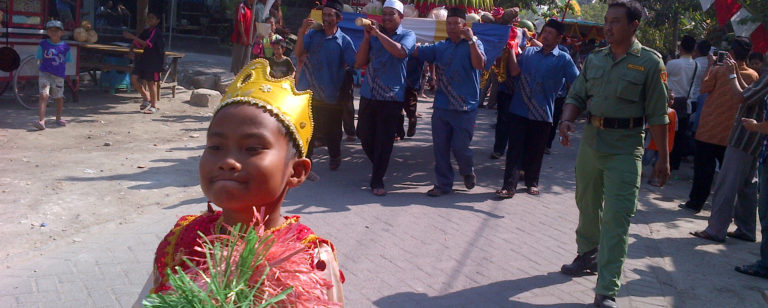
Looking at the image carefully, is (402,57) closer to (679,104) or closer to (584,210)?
(584,210)

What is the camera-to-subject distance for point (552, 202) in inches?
306

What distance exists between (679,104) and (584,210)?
225 inches

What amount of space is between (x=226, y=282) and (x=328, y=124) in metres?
6.41

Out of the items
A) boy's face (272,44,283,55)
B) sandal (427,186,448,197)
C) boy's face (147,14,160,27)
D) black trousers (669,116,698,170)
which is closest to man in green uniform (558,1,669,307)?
sandal (427,186,448,197)

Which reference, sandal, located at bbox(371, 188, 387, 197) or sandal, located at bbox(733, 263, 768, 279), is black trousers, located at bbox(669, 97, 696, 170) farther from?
sandal, located at bbox(371, 188, 387, 197)

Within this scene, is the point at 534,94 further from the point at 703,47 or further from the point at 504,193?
the point at 703,47

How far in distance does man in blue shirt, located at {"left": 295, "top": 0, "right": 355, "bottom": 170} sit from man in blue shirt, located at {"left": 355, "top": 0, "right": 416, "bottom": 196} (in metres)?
0.28

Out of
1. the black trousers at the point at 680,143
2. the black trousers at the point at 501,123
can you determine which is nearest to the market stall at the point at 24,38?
the black trousers at the point at 501,123

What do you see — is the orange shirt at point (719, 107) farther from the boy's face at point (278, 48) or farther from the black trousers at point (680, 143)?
the boy's face at point (278, 48)

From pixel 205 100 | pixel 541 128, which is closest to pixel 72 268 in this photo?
pixel 541 128

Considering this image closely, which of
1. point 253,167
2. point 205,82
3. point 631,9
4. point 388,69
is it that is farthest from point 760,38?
point 205,82

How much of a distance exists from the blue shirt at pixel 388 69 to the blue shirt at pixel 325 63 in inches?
17.2

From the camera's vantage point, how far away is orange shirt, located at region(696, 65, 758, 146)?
719 centimetres

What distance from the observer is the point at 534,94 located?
24.4ft
